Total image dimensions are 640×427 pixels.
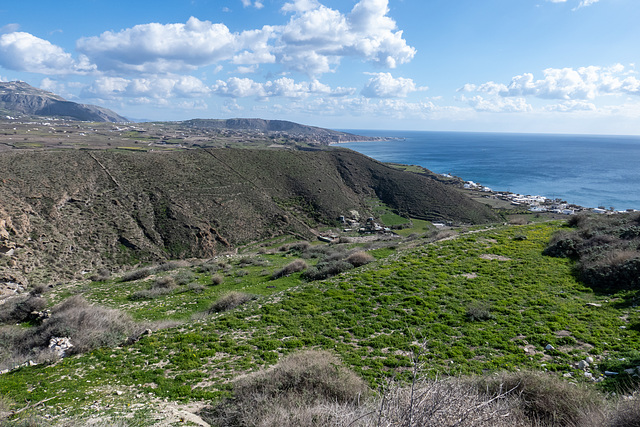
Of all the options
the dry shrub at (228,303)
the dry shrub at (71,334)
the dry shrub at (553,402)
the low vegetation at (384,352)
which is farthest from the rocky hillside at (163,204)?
the dry shrub at (553,402)

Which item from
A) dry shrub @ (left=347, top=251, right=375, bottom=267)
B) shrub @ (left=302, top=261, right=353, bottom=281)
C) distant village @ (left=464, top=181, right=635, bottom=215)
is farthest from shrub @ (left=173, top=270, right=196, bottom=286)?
distant village @ (left=464, top=181, right=635, bottom=215)

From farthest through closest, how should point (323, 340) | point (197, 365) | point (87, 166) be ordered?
point (87, 166) < point (323, 340) < point (197, 365)

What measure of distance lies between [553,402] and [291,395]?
4.42 metres


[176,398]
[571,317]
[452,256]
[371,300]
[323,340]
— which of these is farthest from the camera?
[452,256]

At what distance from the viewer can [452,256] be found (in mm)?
16922

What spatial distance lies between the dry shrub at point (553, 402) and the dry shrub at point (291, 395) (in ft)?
8.20

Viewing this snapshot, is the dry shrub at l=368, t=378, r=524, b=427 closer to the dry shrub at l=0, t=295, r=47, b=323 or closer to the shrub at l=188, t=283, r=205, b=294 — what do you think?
the shrub at l=188, t=283, r=205, b=294

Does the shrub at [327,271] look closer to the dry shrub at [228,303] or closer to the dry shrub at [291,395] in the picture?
the dry shrub at [228,303]

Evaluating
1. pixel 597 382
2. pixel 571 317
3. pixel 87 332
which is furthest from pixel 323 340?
pixel 571 317

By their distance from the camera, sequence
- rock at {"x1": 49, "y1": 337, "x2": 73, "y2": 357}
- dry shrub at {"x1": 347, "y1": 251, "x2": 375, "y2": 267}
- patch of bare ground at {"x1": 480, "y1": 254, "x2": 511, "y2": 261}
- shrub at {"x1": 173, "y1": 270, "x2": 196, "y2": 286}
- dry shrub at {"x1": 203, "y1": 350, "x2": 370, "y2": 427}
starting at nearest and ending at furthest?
dry shrub at {"x1": 203, "y1": 350, "x2": 370, "y2": 427}
rock at {"x1": 49, "y1": 337, "x2": 73, "y2": 357}
patch of bare ground at {"x1": 480, "y1": 254, "x2": 511, "y2": 261}
dry shrub at {"x1": 347, "y1": 251, "x2": 375, "y2": 267}
shrub at {"x1": 173, "y1": 270, "x2": 196, "y2": 286}

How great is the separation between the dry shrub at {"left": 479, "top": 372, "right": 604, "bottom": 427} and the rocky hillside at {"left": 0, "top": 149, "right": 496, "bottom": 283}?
32068 millimetres

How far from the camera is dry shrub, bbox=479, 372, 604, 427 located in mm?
4811

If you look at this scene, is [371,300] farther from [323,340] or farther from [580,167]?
[580,167]

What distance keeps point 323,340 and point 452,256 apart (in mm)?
10537
